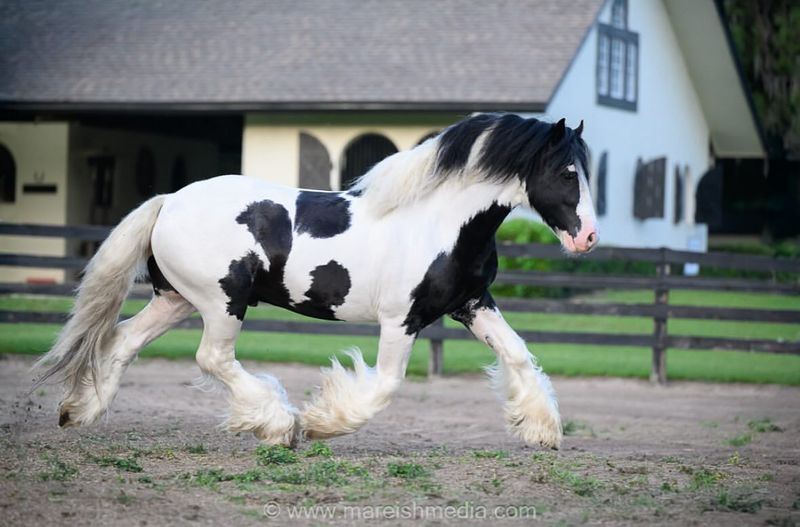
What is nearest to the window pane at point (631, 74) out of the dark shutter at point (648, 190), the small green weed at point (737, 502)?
the dark shutter at point (648, 190)

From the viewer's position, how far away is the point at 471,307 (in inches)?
274

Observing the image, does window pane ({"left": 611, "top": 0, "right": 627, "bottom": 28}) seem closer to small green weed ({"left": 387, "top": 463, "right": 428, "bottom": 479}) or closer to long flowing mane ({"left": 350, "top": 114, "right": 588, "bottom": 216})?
long flowing mane ({"left": 350, "top": 114, "right": 588, "bottom": 216})

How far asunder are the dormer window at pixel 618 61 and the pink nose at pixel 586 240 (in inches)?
628

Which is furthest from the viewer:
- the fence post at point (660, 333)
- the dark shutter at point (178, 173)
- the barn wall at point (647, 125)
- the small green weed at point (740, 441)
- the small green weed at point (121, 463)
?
the dark shutter at point (178, 173)

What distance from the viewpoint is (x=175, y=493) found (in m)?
5.57

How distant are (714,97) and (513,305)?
51.1 feet

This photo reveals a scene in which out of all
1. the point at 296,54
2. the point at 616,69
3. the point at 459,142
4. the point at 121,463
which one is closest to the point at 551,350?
the point at 296,54

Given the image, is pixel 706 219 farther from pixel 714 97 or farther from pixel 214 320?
pixel 214 320

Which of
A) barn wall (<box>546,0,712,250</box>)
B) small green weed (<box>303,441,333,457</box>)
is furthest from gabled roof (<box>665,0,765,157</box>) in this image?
small green weed (<box>303,441,333,457</box>)

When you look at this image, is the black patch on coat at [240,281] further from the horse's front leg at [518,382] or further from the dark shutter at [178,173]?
the dark shutter at [178,173]

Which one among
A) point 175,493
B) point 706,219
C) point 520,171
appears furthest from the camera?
point 706,219

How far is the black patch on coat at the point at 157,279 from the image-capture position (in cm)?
723

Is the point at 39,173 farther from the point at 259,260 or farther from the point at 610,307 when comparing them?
the point at 259,260

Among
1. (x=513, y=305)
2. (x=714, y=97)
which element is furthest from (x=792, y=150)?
(x=513, y=305)
